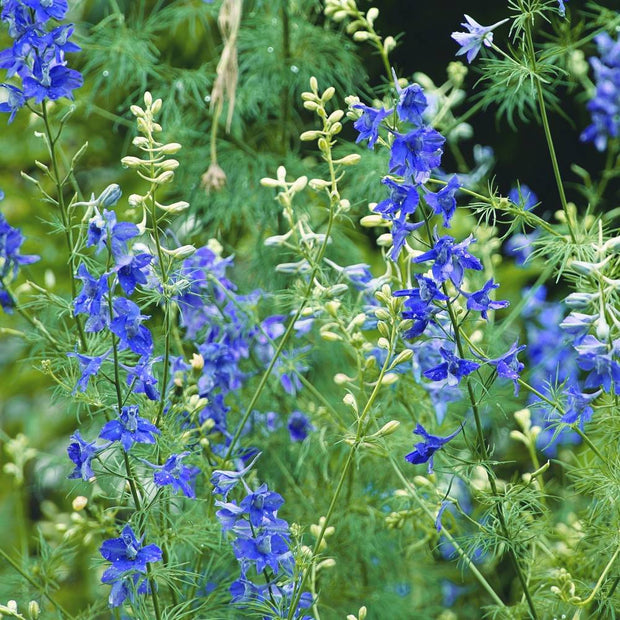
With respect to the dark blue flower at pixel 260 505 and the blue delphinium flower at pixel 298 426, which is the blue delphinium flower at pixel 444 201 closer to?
the dark blue flower at pixel 260 505

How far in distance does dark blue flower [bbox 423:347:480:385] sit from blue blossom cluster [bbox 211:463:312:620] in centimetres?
34

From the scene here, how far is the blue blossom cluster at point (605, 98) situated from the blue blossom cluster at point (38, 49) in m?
1.55

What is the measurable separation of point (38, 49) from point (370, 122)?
588 mm

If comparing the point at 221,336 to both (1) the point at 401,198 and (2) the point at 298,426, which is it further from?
(1) the point at 401,198

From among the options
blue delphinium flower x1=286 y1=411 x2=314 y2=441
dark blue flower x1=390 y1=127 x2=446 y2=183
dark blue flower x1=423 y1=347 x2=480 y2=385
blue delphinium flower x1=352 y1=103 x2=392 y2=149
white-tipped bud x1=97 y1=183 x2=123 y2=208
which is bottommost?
blue delphinium flower x1=286 y1=411 x2=314 y2=441

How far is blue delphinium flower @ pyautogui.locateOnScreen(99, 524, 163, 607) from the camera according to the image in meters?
1.44

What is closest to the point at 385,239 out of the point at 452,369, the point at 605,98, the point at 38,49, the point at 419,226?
the point at 419,226

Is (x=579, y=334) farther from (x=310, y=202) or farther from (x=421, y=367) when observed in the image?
(x=310, y=202)

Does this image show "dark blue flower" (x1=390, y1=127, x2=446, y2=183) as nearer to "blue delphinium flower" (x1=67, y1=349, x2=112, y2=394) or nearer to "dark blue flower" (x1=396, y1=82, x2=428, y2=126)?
"dark blue flower" (x1=396, y1=82, x2=428, y2=126)

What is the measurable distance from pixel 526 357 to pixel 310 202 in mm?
1072

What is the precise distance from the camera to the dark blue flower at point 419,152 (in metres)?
1.40

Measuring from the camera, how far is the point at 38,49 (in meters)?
1.55

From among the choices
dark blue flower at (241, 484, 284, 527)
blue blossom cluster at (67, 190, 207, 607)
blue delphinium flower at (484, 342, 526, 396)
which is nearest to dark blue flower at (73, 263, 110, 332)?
blue blossom cluster at (67, 190, 207, 607)

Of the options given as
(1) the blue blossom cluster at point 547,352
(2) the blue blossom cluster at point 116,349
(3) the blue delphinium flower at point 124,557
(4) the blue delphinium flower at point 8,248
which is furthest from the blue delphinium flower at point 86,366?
(1) the blue blossom cluster at point 547,352
